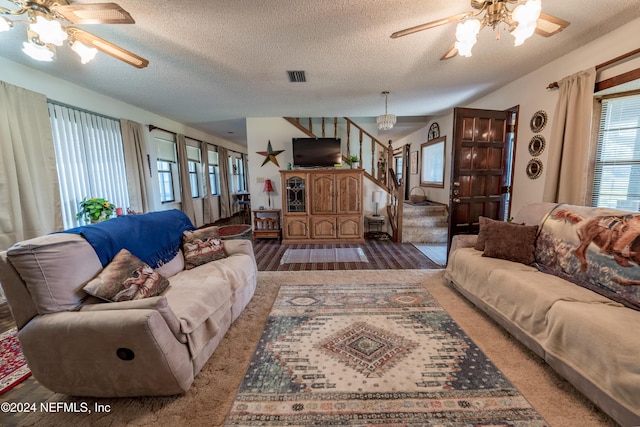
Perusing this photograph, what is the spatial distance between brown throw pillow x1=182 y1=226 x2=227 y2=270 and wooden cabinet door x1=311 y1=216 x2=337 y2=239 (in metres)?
2.36

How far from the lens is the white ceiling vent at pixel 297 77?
9.64ft

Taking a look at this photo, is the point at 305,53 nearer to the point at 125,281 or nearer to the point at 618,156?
the point at 125,281

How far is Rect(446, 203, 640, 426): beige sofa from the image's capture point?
3.82ft

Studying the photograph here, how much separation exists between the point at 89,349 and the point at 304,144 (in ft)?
14.1

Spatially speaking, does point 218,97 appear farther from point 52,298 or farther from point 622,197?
point 622,197

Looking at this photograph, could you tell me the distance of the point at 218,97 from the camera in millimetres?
3773

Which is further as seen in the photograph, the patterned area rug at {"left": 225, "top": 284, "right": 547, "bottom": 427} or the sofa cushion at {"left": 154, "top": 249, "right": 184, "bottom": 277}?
the sofa cushion at {"left": 154, "top": 249, "right": 184, "bottom": 277}

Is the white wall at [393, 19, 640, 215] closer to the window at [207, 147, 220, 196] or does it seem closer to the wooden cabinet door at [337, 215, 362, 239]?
the wooden cabinet door at [337, 215, 362, 239]

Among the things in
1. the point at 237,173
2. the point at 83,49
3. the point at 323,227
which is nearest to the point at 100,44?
the point at 83,49

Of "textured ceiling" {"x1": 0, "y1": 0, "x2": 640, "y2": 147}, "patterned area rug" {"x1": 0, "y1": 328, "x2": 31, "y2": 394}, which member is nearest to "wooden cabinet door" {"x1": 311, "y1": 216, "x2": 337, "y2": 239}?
"textured ceiling" {"x1": 0, "y1": 0, "x2": 640, "y2": 147}

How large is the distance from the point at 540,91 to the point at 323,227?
3.66 m

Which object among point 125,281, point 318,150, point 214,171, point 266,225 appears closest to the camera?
point 125,281

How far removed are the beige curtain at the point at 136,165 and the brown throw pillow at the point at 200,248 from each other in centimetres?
259

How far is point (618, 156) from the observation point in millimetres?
2428
